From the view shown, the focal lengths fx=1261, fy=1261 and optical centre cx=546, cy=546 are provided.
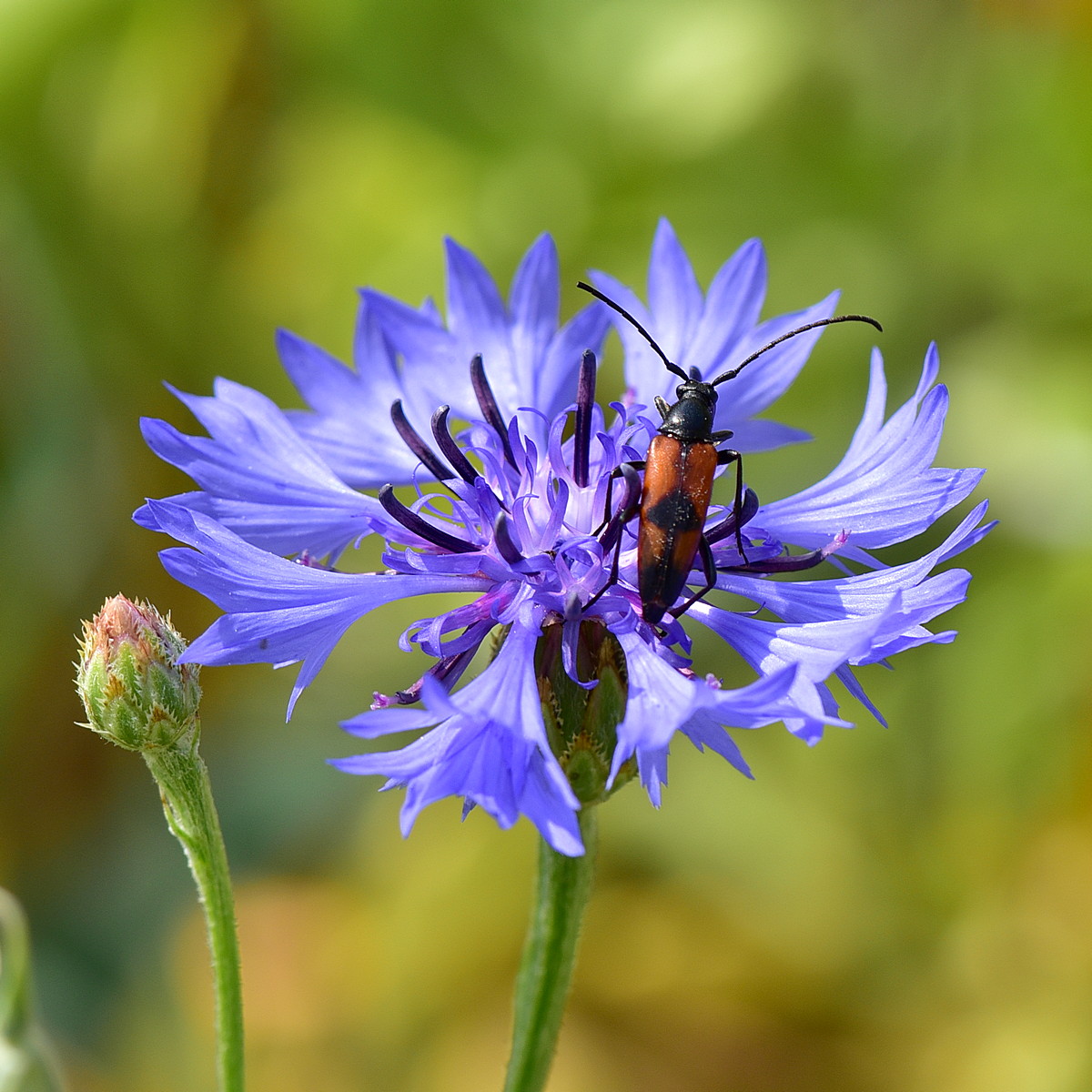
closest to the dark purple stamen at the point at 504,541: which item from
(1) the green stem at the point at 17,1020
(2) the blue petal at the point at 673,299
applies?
(2) the blue petal at the point at 673,299

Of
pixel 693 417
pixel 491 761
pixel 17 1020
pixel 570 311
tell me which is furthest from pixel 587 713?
pixel 570 311

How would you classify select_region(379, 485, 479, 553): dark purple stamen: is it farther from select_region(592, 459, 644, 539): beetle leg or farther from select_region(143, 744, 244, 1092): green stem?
select_region(143, 744, 244, 1092): green stem

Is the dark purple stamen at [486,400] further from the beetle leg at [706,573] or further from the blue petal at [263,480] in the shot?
the beetle leg at [706,573]

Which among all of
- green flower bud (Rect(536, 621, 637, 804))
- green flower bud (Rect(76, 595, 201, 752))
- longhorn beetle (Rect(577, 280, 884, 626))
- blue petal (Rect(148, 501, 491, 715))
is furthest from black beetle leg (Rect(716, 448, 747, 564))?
green flower bud (Rect(76, 595, 201, 752))

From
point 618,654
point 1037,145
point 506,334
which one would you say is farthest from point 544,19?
point 618,654

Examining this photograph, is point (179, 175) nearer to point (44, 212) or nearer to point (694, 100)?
point (44, 212)
